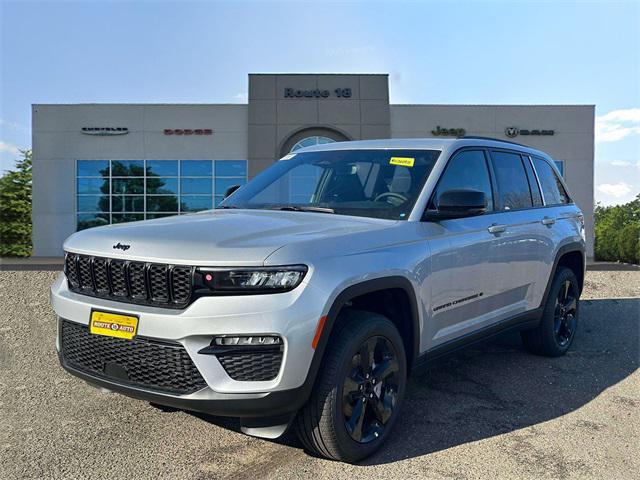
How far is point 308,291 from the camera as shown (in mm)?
2926

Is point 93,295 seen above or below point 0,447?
above

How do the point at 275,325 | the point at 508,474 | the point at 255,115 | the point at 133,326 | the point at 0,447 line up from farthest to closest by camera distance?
the point at 255,115, the point at 0,447, the point at 508,474, the point at 133,326, the point at 275,325

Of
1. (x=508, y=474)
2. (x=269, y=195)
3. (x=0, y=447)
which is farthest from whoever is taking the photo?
(x=269, y=195)

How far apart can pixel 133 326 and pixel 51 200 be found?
2674cm

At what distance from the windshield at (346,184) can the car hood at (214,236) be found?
0.24 m

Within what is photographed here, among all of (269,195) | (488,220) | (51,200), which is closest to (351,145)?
(269,195)

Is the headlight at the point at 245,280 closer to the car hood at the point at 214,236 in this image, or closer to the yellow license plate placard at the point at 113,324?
the car hood at the point at 214,236

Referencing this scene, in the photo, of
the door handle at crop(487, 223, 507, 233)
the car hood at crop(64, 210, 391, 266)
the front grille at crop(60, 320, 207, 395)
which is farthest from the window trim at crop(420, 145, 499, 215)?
the front grille at crop(60, 320, 207, 395)

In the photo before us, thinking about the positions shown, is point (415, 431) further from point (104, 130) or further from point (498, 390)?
point (104, 130)

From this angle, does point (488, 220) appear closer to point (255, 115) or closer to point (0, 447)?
point (0, 447)

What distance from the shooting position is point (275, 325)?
2828mm

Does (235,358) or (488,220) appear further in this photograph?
(488,220)

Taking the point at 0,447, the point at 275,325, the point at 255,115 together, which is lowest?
the point at 0,447

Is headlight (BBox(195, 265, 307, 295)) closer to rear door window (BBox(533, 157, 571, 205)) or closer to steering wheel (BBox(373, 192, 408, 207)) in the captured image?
steering wheel (BBox(373, 192, 408, 207))
